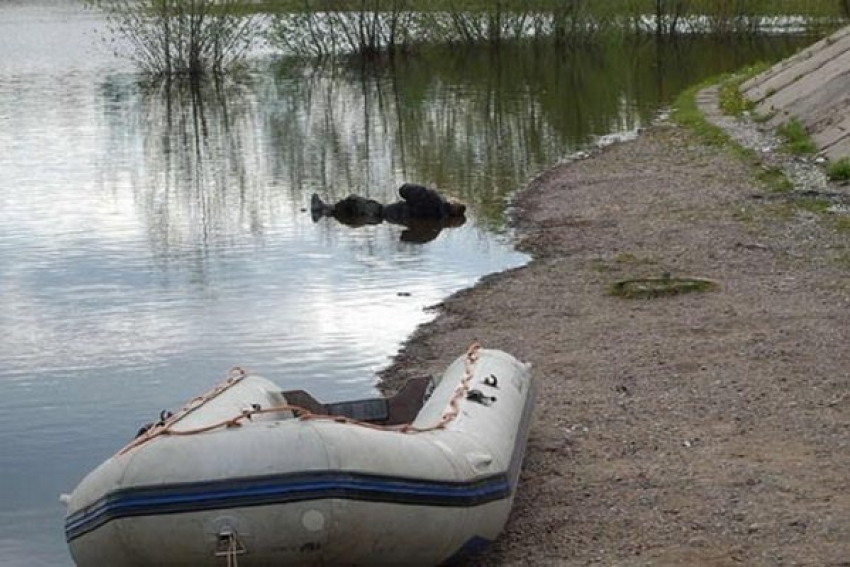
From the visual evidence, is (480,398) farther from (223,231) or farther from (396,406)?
(223,231)

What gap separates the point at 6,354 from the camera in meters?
15.3

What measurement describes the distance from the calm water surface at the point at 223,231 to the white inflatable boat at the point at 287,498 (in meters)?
1.89

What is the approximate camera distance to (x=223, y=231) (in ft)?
73.7

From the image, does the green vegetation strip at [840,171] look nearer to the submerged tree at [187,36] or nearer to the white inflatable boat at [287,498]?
the white inflatable boat at [287,498]

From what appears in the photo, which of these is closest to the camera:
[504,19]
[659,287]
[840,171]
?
[659,287]

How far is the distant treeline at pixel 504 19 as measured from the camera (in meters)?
55.3

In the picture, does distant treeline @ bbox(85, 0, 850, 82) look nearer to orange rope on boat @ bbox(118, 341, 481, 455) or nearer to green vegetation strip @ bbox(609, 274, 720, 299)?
green vegetation strip @ bbox(609, 274, 720, 299)

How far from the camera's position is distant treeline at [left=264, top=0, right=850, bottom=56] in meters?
55.3

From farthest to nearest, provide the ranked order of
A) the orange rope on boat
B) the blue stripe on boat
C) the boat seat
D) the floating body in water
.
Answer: the floating body in water
the boat seat
the orange rope on boat
the blue stripe on boat

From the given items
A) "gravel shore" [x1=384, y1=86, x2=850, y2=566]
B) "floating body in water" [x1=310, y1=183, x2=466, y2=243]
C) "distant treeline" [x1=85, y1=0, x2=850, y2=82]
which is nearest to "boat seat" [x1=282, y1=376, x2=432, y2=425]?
"gravel shore" [x1=384, y1=86, x2=850, y2=566]

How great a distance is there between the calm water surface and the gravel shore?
4.00 ft

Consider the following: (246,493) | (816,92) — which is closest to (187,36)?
(816,92)

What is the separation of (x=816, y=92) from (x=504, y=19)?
29.8 metres

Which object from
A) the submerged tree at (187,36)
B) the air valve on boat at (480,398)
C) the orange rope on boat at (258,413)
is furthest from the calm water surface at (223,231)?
the air valve on boat at (480,398)
